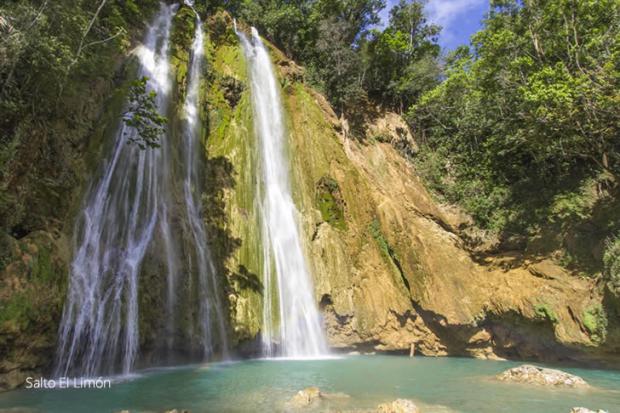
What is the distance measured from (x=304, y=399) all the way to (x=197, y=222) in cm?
876

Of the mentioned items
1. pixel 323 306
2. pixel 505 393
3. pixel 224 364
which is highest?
pixel 323 306

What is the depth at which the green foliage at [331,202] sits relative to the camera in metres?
19.2

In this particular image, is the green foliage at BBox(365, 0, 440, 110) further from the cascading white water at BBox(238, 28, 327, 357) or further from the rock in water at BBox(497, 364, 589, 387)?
the rock in water at BBox(497, 364, 589, 387)

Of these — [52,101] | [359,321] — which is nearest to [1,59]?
[52,101]

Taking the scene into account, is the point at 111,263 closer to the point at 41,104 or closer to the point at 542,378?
the point at 41,104

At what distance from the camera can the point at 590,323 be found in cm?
1497

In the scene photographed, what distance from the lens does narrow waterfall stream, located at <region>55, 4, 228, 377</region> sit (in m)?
11.2

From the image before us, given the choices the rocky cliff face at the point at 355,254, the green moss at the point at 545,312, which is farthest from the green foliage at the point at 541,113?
the green moss at the point at 545,312

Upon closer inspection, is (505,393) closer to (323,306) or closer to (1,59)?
(323,306)

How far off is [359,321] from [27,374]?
11398mm

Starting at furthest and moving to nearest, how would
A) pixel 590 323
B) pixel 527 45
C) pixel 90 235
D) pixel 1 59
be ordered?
1. pixel 527 45
2. pixel 590 323
3. pixel 90 235
4. pixel 1 59

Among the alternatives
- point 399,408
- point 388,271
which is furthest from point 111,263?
point 388,271

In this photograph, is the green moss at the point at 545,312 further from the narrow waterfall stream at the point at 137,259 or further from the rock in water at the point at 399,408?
the narrow waterfall stream at the point at 137,259

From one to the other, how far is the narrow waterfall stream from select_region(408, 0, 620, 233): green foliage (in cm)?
1360
